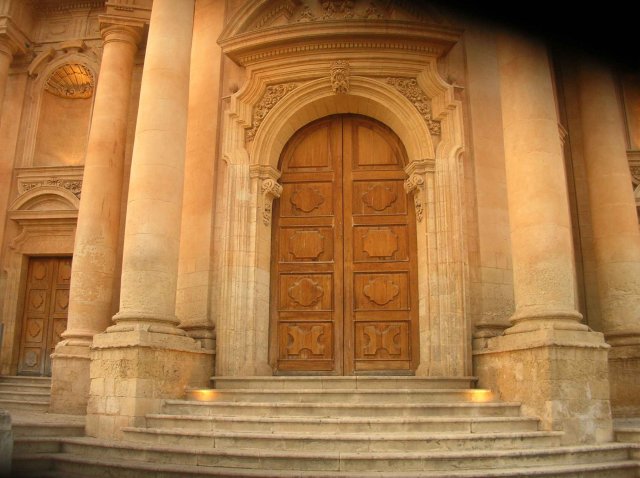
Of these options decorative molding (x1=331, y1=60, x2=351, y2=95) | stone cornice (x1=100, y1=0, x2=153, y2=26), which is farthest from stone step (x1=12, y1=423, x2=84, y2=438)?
stone cornice (x1=100, y1=0, x2=153, y2=26)

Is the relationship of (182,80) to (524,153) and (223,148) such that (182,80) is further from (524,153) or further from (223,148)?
(524,153)

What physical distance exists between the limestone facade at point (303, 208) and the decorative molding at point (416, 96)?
1.1 inches

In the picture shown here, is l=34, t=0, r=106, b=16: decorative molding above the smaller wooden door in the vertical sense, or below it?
above

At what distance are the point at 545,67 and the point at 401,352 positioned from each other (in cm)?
501

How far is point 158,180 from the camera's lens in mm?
8852

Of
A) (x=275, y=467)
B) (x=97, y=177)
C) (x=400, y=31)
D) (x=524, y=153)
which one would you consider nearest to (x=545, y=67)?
(x=524, y=153)

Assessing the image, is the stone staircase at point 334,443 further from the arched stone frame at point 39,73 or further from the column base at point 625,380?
the arched stone frame at point 39,73

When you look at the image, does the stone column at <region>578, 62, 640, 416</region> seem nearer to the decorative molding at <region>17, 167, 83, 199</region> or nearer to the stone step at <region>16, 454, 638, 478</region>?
the stone step at <region>16, 454, 638, 478</region>

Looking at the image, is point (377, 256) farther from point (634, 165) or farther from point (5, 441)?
point (5, 441)

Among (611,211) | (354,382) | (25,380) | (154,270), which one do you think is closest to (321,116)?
(154,270)

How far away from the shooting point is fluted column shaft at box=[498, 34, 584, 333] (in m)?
7.81

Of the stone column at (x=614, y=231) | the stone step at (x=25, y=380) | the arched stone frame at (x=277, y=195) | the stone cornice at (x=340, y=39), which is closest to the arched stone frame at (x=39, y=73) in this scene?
the stone cornice at (x=340, y=39)

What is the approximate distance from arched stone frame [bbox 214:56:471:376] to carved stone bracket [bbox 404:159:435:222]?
17mm

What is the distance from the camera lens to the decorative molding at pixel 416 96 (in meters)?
10.5
